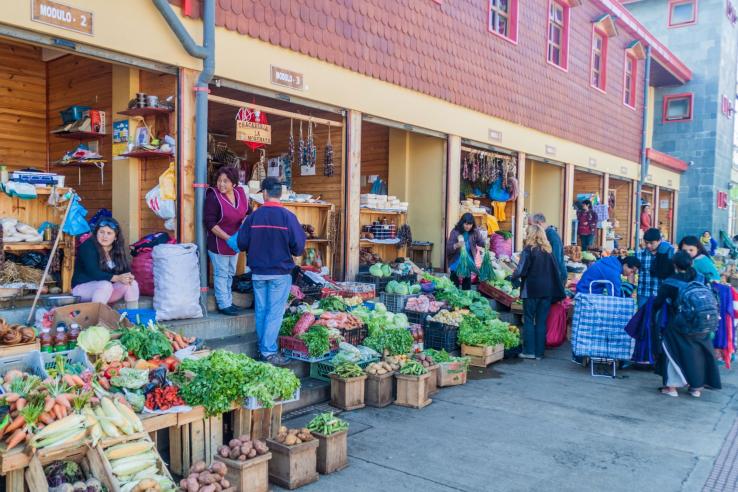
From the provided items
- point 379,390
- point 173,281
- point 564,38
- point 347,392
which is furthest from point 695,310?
point 564,38

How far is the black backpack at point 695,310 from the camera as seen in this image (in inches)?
256

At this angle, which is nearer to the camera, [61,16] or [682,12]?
[61,16]

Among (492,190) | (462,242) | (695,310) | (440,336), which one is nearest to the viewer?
(695,310)

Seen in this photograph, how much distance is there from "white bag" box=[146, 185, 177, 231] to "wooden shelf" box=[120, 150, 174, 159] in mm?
391

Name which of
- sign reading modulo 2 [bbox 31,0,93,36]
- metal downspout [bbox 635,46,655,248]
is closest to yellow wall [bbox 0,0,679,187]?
sign reading modulo 2 [bbox 31,0,93,36]

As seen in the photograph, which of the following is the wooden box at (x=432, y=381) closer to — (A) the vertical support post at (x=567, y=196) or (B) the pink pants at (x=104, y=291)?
(B) the pink pants at (x=104, y=291)

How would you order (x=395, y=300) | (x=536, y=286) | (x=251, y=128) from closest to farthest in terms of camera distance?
(x=251, y=128) → (x=536, y=286) → (x=395, y=300)

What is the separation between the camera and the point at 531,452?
5117 mm

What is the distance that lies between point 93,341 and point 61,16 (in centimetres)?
323

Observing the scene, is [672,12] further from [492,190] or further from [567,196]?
[492,190]

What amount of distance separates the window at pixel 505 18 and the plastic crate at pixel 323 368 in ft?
29.7

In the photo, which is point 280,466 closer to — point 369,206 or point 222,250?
point 222,250

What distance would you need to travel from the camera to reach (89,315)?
5.80 metres

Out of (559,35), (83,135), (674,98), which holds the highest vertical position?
(674,98)
